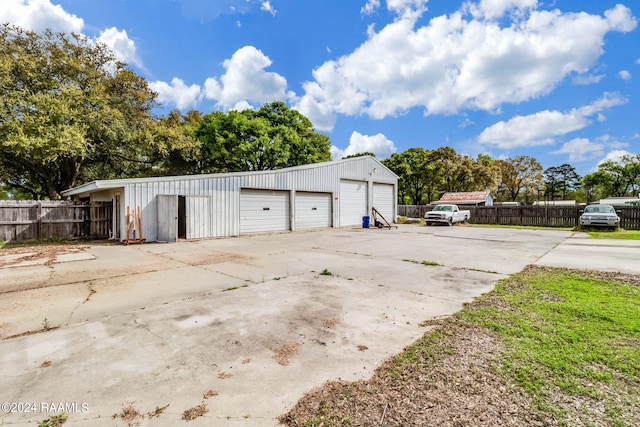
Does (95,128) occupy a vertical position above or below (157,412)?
above

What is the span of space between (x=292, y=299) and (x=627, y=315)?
4230 millimetres

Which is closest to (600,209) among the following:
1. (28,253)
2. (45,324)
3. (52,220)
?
(45,324)

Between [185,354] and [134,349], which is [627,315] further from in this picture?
[134,349]

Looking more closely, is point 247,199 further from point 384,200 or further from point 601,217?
point 601,217

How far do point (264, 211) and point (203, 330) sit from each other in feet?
40.2

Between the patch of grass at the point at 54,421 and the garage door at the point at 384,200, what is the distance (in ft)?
67.6

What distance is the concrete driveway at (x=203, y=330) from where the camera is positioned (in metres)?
2.15

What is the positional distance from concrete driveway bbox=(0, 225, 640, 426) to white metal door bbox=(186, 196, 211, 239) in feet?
18.3

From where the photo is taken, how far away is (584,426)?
180cm

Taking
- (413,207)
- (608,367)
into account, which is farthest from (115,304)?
(413,207)

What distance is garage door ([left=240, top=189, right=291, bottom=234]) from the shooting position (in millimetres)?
14656

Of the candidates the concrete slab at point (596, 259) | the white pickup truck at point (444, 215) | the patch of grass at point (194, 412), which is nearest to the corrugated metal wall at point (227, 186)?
the white pickup truck at point (444, 215)

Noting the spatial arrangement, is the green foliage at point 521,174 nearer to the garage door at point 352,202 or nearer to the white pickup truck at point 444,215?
the white pickup truck at point 444,215

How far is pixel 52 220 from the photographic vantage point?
40.1 ft
